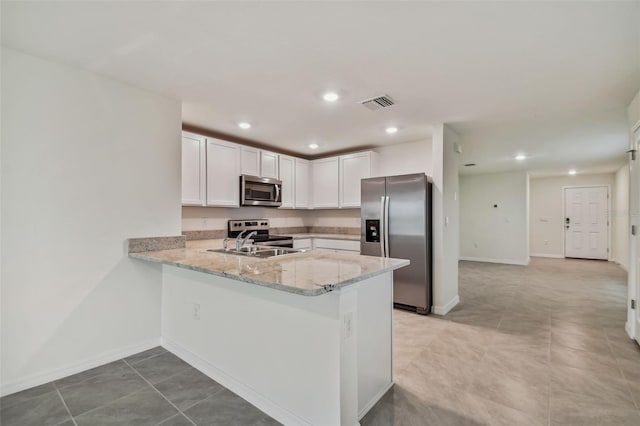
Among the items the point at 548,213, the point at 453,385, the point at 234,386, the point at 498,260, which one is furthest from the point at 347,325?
the point at 548,213

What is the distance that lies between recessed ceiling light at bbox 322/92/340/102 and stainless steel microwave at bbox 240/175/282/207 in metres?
1.81

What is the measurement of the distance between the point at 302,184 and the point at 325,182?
406mm

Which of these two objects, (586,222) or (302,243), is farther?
(586,222)

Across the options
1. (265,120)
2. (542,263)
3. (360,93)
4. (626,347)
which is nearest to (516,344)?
(626,347)

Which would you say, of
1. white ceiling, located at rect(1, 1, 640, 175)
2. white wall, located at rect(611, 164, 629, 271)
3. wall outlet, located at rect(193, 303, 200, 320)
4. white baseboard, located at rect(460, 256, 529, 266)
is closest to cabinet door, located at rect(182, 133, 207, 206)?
white ceiling, located at rect(1, 1, 640, 175)

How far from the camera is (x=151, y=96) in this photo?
8.96 feet

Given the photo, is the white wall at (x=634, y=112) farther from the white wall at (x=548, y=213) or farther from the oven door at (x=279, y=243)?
the white wall at (x=548, y=213)

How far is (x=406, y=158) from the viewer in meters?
4.63

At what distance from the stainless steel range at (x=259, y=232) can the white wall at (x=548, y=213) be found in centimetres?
783

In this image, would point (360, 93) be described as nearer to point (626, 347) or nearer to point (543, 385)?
point (543, 385)

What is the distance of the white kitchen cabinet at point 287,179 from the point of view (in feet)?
16.0

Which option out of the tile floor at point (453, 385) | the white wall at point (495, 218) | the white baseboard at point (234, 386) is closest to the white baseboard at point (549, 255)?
the white wall at point (495, 218)

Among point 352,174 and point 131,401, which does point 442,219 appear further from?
point 131,401

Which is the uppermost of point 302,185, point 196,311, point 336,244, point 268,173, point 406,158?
point 406,158
